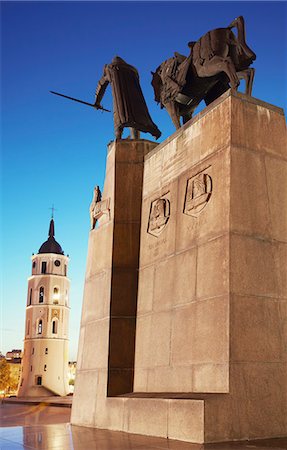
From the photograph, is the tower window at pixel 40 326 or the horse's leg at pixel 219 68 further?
the tower window at pixel 40 326

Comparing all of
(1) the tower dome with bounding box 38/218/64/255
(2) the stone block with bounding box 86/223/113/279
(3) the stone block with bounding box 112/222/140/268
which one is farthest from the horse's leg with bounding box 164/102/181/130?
(1) the tower dome with bounding box 38/218/64/255

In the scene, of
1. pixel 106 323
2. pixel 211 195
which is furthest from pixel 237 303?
pixel 106 323

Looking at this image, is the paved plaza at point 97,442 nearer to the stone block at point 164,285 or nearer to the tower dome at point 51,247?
the stone block at point 164,285

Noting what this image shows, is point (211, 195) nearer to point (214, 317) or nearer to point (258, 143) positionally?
point (258, 143)

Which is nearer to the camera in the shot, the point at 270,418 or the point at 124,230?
the point at 270,418

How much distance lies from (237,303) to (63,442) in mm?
3263

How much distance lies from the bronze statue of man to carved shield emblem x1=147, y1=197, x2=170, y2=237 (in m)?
2.80

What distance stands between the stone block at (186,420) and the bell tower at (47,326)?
82.8 metres

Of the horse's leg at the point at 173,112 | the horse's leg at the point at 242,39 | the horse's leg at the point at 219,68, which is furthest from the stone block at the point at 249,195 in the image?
the horse's leg at the point at 173,112

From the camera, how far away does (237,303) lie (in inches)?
344

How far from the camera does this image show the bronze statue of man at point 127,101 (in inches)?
544

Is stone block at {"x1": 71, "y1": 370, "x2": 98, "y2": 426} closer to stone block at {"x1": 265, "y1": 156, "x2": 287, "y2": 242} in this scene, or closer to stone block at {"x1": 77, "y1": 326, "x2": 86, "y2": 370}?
stone block at {"x1": 77, "y1": 326, "x2": 86, "y2": 370}

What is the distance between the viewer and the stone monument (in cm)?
845

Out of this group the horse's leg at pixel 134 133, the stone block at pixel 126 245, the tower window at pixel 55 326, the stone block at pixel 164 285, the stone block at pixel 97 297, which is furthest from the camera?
the tower window at pixel 55 326
